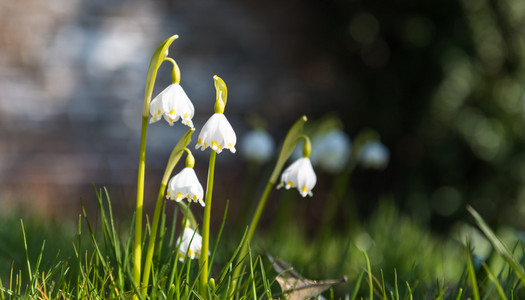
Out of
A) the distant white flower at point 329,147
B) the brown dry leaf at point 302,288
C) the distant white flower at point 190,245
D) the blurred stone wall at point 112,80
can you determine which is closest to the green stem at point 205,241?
the distant white flower at point 190,245

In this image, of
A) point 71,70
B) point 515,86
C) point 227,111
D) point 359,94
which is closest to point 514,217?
point 515,86

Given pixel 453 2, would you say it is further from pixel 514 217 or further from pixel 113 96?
pixel 113 96

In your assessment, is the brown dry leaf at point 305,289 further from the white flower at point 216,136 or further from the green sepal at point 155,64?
the green sepal at point 155,64

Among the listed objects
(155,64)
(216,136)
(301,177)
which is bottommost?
(301,177)

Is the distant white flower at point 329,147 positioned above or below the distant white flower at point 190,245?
above

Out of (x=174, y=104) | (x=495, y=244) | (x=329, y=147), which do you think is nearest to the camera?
(x=495, y=244)

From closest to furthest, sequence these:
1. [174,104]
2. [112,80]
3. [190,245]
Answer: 1. [174,104]
2. [190,245]
3. [112,80]

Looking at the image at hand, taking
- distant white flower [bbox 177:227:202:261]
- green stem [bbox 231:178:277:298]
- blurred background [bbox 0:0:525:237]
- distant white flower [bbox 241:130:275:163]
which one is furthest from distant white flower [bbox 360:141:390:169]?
blurred background [bbox 0:0:525:237]

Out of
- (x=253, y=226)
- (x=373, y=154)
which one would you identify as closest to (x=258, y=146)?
(x=373, y=154)

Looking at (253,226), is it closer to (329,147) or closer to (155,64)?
(155,64)
